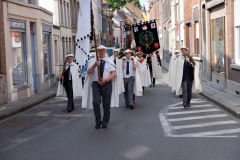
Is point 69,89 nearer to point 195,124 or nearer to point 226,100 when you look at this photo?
point 195,124

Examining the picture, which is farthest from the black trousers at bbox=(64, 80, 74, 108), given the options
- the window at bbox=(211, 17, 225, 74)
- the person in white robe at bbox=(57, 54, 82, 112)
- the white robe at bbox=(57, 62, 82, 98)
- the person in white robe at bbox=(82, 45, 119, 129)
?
the window at bbox=(211, 17, 225, 74)

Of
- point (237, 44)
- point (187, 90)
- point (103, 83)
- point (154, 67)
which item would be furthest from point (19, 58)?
point (103, 83)

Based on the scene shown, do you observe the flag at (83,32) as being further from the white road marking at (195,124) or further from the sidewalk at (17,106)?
the sidewalk at (17,106)

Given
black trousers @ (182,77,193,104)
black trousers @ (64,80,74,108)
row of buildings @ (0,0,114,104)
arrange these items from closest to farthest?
black trousers @ (182,77,193,104) < black trousers @ (64,80,74,108) < row of buildings @ (0,0,114,104)

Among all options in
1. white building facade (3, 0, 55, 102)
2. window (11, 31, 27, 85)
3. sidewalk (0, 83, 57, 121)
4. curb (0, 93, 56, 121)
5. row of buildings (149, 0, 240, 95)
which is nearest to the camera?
curb (0, 93, 56, 121)

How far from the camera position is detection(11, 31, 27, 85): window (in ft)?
61.2

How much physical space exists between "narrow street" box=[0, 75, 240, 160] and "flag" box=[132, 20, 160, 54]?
10.2 metres

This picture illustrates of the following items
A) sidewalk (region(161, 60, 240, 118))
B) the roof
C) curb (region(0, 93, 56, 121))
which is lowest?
curb (region(0, 93, 56, 121))

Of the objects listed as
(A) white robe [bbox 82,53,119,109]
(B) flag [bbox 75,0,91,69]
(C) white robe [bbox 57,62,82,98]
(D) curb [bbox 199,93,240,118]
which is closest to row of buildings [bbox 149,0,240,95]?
(D) curb [bbox 199,93,240,118]

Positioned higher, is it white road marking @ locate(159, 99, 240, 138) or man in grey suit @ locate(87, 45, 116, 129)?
man in grey suit @ locate(87, 45, 116, 129)

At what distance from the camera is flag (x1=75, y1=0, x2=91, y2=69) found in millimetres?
11039

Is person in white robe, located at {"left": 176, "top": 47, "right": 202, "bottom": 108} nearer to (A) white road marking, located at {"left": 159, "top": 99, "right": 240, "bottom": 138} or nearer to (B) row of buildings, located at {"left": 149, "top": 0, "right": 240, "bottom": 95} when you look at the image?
(A) white road marking, located at {"left": 159, "top": 99, "right": 240, "bottom": 138}

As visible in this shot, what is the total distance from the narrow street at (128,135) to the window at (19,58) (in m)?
4.20

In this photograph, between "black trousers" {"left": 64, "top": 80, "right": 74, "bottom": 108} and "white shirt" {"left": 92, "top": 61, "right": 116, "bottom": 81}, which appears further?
"black trousers" {"left": 64, "top": 80, "right": 74, "bottom": 108}
